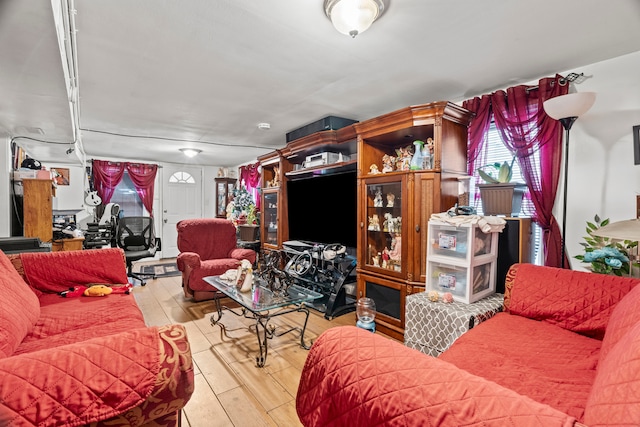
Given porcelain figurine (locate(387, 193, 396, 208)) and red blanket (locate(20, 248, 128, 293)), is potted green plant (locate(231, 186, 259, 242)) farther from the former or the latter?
porcelain figurine (locate(387, 193, 396, 208))

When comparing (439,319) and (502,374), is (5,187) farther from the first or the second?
(502,374)

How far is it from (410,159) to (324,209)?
135 centimetres

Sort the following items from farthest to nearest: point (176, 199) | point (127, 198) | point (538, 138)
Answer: point (176, 199), point (127, 198), point (538, 138)

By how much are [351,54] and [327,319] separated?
2422mm

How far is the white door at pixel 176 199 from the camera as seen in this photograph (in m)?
6.97

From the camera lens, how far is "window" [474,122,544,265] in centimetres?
250

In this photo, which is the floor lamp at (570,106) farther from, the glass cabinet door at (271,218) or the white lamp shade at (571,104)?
the glass cabinet door at (271,218)

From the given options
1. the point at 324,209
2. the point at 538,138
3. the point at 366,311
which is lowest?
the point at 366,311

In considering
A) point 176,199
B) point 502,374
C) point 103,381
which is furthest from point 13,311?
point 176,199

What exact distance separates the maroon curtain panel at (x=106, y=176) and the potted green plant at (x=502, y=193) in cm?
686

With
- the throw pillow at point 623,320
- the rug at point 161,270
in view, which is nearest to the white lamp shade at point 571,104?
the throw pillow at point 623,320

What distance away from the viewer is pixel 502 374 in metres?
1.24

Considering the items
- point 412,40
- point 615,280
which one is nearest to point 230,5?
point 412,40

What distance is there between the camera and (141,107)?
128 inches
